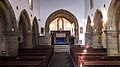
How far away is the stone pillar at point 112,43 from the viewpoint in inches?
453

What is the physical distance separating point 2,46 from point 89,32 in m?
9.68

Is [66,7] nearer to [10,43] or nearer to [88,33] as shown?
[88,33]

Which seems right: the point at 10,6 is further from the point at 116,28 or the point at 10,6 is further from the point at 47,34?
the point at 47,34

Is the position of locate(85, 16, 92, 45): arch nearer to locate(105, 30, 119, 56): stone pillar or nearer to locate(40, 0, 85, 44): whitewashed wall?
locate(40, 0, 85, 44): whitewashed wall

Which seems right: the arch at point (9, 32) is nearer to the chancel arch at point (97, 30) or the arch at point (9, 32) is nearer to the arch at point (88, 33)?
the chancel arch at point (97, 30)

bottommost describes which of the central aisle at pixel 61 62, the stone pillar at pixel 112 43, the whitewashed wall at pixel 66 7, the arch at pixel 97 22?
the central aisle at pixel 61 62

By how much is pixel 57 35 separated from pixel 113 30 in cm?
1861

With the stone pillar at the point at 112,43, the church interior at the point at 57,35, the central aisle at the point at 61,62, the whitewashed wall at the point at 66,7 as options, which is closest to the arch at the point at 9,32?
the church interior at the point at 57,35

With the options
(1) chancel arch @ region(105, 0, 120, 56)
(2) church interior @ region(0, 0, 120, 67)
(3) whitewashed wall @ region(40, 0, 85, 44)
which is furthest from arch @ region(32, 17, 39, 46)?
(1) chancel arch @ region(105, 0, 120, 56)

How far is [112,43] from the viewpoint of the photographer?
11586 mm

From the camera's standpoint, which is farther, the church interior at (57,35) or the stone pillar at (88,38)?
the stone pillar at (88,38)

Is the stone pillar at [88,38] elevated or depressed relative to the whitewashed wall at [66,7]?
depressed

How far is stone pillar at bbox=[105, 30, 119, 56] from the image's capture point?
11506mm

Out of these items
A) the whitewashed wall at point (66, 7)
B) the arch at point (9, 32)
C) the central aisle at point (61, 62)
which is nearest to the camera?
the arch at point (9, 32)
